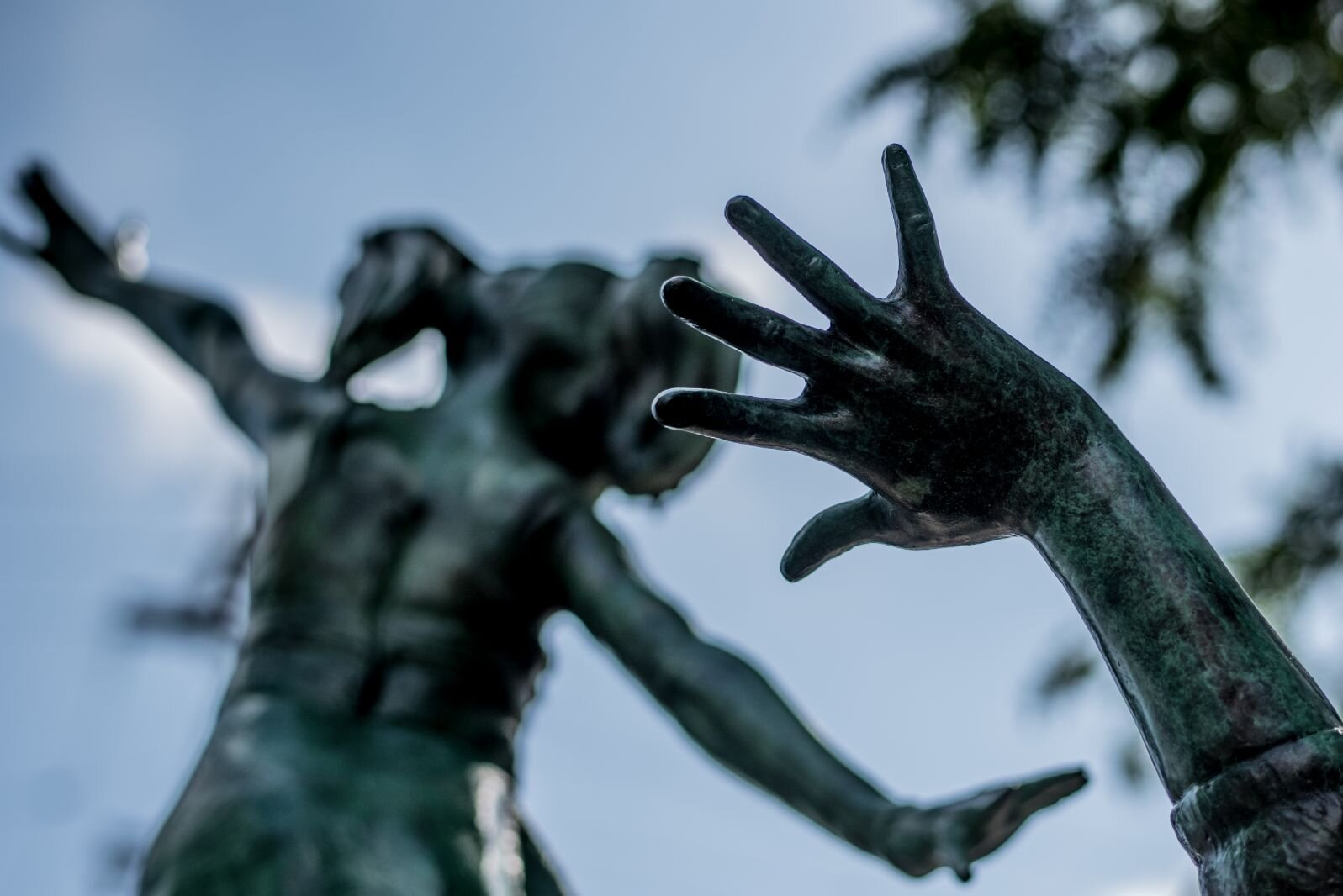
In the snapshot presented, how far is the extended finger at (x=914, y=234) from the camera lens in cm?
167

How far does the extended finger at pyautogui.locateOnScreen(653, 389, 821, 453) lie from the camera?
1581 mm

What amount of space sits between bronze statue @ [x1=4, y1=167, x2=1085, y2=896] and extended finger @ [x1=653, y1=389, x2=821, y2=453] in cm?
50

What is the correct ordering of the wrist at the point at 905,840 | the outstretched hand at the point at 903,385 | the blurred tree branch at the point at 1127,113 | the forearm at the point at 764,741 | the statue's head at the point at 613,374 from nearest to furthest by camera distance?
1. the outstretched hand at the point at 903,385
2. the wrist at the point at 905,840
3. the forearm at the point at 764,741
4. the statue's head at the point at 613,374
5. the blurred tree branch at the point at 1127,113

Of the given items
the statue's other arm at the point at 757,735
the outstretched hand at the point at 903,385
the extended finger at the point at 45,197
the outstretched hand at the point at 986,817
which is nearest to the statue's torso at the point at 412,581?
the statue's other arm at the point at 757,735

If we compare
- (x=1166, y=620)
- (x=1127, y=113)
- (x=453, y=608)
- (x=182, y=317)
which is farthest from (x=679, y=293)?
(x=1127, y=113)

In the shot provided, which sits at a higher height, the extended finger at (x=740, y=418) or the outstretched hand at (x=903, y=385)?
the outstretched hand at (x=903, y=385)

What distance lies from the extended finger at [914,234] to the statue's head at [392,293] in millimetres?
1550

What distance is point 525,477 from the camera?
2.75m

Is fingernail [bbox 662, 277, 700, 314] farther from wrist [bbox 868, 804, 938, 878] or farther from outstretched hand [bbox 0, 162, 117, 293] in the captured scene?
outstretched hand [bbox 0, 162, 117, 293]

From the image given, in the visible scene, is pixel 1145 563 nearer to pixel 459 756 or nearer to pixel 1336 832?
pixel 1336 832

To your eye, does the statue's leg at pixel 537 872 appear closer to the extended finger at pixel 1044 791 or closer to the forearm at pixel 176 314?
the extended finger at pixel 1044 791

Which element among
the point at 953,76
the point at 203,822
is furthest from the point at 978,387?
the point at 953,76

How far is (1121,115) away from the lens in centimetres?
625

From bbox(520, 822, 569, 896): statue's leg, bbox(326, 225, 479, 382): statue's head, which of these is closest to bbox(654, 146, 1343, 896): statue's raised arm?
bbox(520, 822, 569, 896): statue's leg
